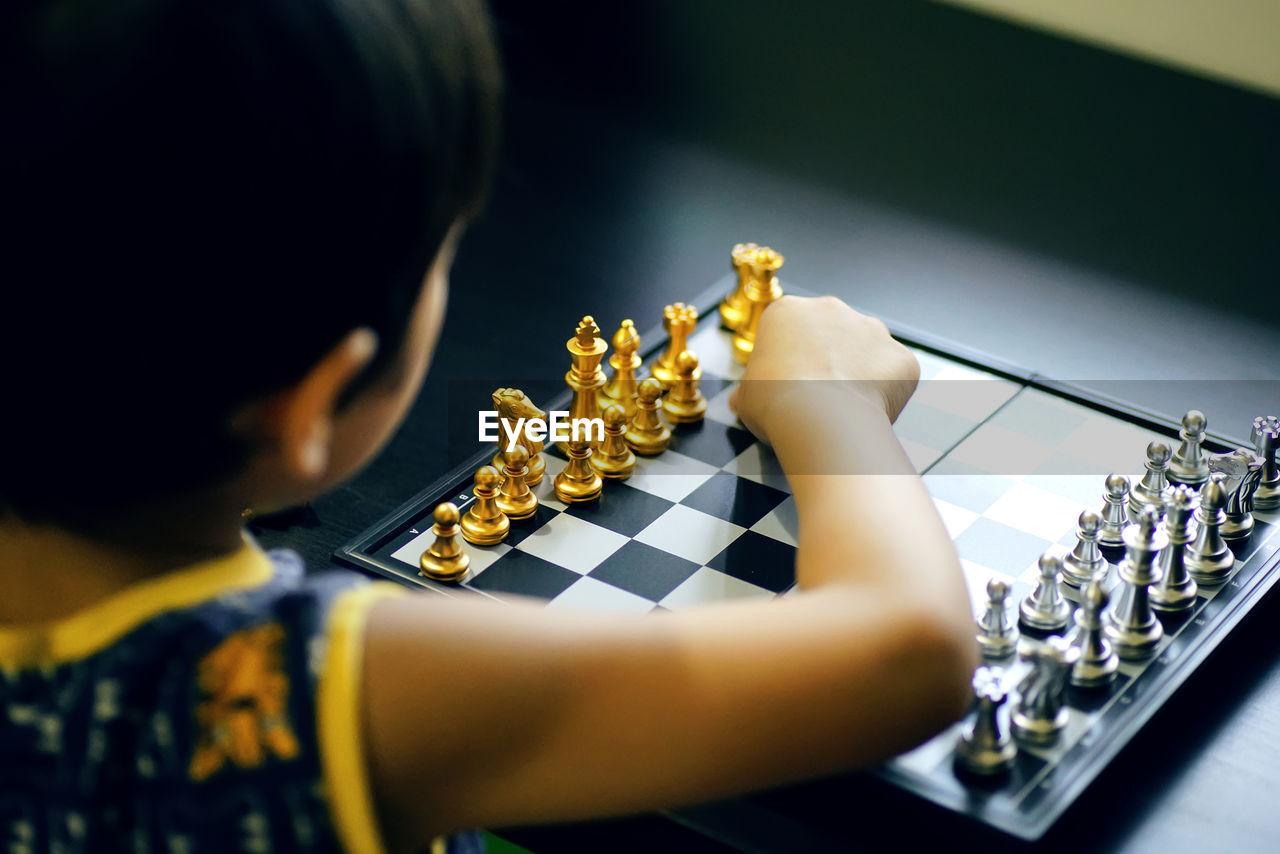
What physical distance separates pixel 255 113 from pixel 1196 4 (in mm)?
1883

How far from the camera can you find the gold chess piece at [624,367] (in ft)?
4.87

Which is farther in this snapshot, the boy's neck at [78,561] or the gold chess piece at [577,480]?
the gold chess piece at [577,480]

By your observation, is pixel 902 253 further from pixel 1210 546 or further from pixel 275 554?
pixel 275 554

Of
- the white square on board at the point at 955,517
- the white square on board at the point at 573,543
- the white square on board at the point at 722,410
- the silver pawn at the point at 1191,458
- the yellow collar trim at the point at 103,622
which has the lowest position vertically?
the white square on board at the point at 573,543

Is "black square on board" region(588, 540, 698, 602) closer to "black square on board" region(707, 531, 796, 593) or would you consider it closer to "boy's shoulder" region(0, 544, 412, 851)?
"black square on board" region(707, 531, 796, 593)

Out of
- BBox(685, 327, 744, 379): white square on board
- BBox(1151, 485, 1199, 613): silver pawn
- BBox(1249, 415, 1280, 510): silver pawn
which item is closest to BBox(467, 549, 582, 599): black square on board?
BBox(685, 327, 744, 379): white square on board

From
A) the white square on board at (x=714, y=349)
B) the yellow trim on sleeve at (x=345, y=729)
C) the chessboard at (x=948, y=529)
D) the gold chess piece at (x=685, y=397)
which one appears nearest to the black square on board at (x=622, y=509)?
the chessboard at (x=948, y=529)

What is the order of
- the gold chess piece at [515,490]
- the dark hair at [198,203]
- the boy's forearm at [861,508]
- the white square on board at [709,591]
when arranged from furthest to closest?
the gold chess piece at [515,490], the white square on board at [709,591], the boy's forearm at [861,508], the dark hair at [198,203]

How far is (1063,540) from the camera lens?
129 centimetres

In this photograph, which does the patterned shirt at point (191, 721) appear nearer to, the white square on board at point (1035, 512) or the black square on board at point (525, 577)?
the black square on board at point (525, 577)

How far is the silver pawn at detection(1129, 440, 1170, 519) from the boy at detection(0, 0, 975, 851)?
1.39ft

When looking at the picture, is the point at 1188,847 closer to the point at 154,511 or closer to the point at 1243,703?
the point at 1243,703

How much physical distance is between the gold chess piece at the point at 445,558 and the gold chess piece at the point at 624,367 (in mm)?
298

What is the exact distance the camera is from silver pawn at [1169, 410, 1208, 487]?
4.37ft
